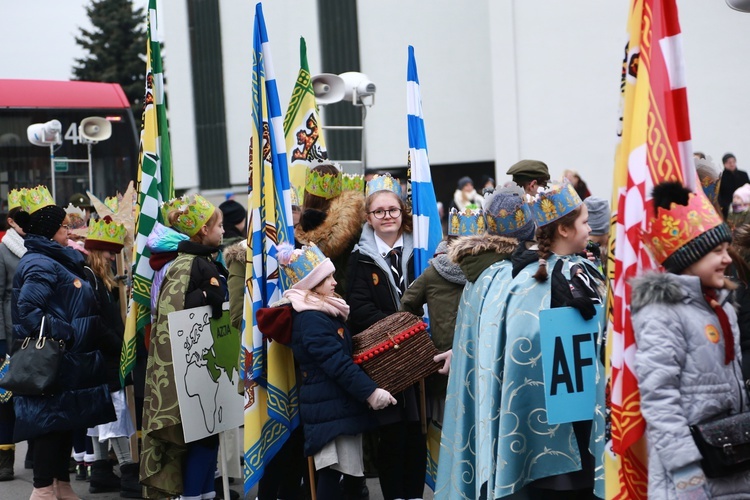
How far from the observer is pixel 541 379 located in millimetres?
4738

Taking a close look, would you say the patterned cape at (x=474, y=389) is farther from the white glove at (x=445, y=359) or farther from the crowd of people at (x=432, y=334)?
the white glove at (x=445, y=359)

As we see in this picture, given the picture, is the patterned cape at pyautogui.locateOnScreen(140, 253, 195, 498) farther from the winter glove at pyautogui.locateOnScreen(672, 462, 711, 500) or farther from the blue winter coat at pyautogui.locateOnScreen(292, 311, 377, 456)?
the winter glove at pyautogui.locateOnScreen(672, 462, 711, 500)

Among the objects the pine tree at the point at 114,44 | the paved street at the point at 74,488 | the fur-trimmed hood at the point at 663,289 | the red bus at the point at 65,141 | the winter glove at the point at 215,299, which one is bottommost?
the paved street at the point at 74,488

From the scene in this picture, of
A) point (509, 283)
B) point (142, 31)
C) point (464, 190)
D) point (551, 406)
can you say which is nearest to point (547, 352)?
point (551, 406)

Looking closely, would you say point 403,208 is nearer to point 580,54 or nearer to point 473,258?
point 473,258

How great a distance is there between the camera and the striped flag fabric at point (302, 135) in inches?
320

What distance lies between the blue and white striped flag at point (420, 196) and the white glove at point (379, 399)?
1.15 metres

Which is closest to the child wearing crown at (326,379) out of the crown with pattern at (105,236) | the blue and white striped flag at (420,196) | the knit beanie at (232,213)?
the blue and white striped flag at (420,196)

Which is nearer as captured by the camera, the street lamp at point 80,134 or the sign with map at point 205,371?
the sign with map at point 205,371

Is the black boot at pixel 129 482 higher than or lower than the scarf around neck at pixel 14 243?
lower

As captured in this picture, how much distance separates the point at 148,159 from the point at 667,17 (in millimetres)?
4614

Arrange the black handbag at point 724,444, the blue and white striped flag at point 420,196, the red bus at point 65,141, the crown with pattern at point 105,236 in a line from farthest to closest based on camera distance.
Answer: the red bus at point 65,141 → the crown with pattern at point 105,236 → the blue and white striped flag at point 420,196 → the black handbag at point 724,444

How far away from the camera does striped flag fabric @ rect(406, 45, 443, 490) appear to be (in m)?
6.40

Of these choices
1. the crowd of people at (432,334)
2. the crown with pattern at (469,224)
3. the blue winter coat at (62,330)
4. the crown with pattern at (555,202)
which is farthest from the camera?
the blue winter coat at (62,330)
